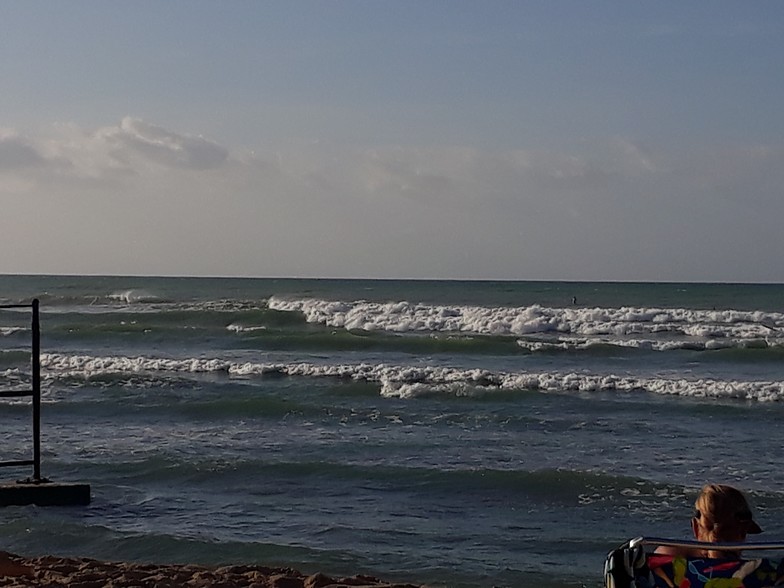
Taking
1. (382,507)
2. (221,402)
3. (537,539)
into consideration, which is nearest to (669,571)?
(537,539)

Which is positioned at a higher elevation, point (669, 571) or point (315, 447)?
point (669, 571)

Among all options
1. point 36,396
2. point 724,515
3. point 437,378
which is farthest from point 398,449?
point 724,515

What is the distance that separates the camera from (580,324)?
102 ft

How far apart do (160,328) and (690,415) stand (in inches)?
781

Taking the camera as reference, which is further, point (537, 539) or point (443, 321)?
point (443, 321)

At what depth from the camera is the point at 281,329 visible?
31703mm

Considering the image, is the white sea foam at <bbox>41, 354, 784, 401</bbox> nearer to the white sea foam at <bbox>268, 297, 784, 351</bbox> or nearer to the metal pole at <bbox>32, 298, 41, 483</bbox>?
the white sea foam at <bbox>268, 297, 784, 351</bbox>

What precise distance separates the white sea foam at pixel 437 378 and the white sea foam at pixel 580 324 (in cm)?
585

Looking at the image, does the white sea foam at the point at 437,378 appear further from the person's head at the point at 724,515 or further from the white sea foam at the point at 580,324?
the person's head at the point at 724,515

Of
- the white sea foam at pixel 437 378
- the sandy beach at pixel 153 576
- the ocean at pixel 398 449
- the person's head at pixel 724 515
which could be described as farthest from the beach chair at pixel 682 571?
the white sea foam at pixel 437 378

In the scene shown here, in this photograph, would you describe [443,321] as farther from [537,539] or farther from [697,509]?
[697,509]

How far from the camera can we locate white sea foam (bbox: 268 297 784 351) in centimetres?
2658

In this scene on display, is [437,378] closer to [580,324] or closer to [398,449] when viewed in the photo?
[398,449]

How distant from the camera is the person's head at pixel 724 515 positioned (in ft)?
12.3
